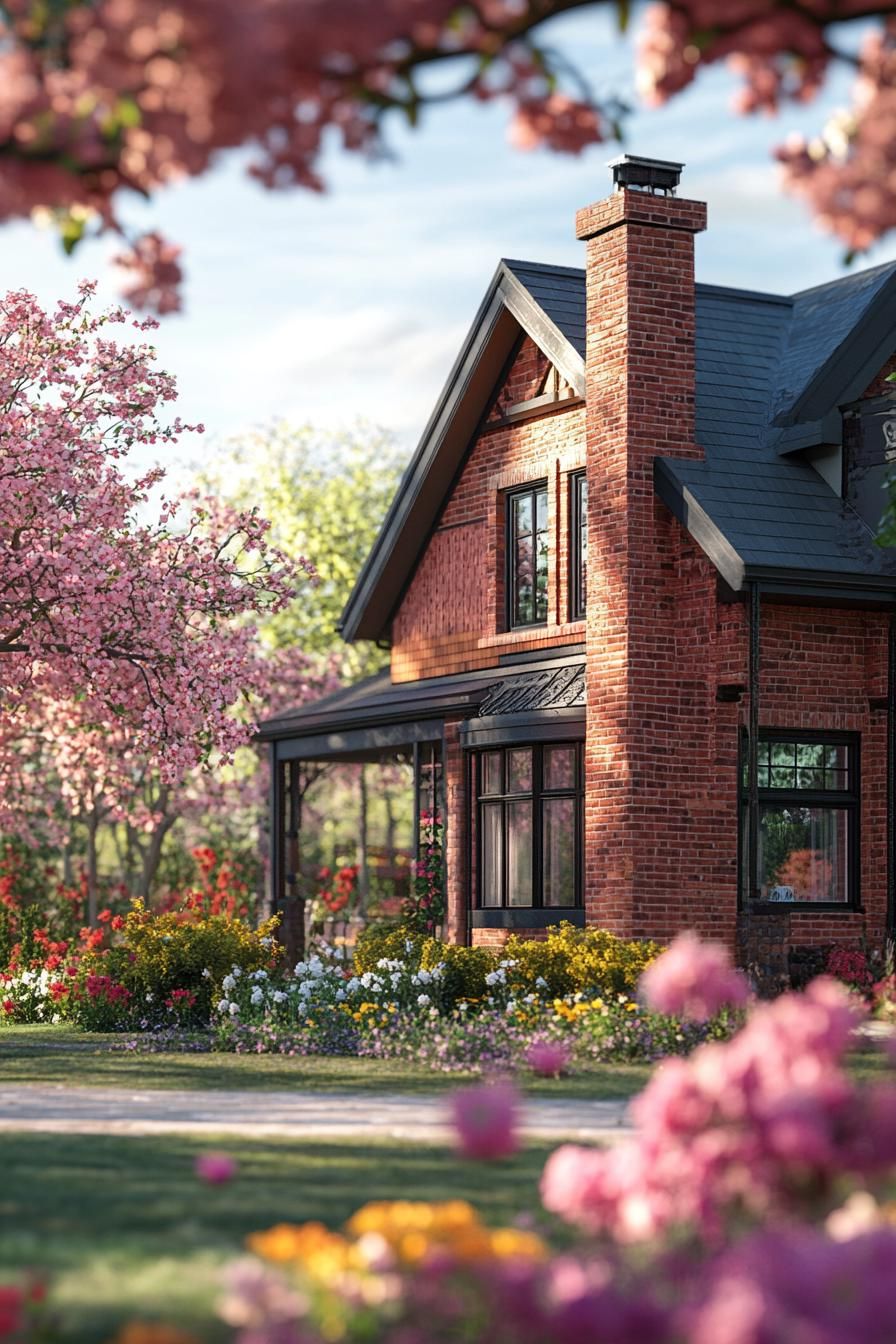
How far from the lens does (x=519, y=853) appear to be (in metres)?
22.8

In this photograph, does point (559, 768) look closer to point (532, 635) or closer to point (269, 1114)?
point (532, 635)

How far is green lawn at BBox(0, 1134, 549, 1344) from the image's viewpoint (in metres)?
6.22

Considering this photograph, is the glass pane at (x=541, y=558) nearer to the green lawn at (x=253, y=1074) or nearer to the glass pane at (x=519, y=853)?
the glass pane at (x=519, y=853)

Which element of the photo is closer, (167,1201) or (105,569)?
(167,1201)

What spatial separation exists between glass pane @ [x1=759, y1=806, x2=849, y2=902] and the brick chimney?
1.03 m

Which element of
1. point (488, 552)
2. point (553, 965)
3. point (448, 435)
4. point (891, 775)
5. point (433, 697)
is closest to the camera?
point (553, 965)

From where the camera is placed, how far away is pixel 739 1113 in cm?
596

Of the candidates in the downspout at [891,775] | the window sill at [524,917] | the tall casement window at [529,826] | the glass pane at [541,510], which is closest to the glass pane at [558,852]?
the tall casement window at [529,826]

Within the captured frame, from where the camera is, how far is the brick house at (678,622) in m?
20.0

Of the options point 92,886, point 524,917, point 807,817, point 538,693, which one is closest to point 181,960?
point 524,917

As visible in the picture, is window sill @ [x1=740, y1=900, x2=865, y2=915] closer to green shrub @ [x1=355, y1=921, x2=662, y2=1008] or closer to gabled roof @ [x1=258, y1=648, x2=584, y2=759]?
green shrub @ [x1=355, y1=921, x2=662, y2=1008]

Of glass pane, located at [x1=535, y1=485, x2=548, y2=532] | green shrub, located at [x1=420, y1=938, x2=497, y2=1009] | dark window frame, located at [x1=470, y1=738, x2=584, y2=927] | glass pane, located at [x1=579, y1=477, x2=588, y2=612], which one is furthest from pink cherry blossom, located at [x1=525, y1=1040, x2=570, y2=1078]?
glass pane, located at [x1=535, y1=485, x2=548, y2=532]

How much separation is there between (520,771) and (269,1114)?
38.3 ft

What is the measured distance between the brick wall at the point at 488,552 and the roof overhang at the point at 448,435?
17 cm
